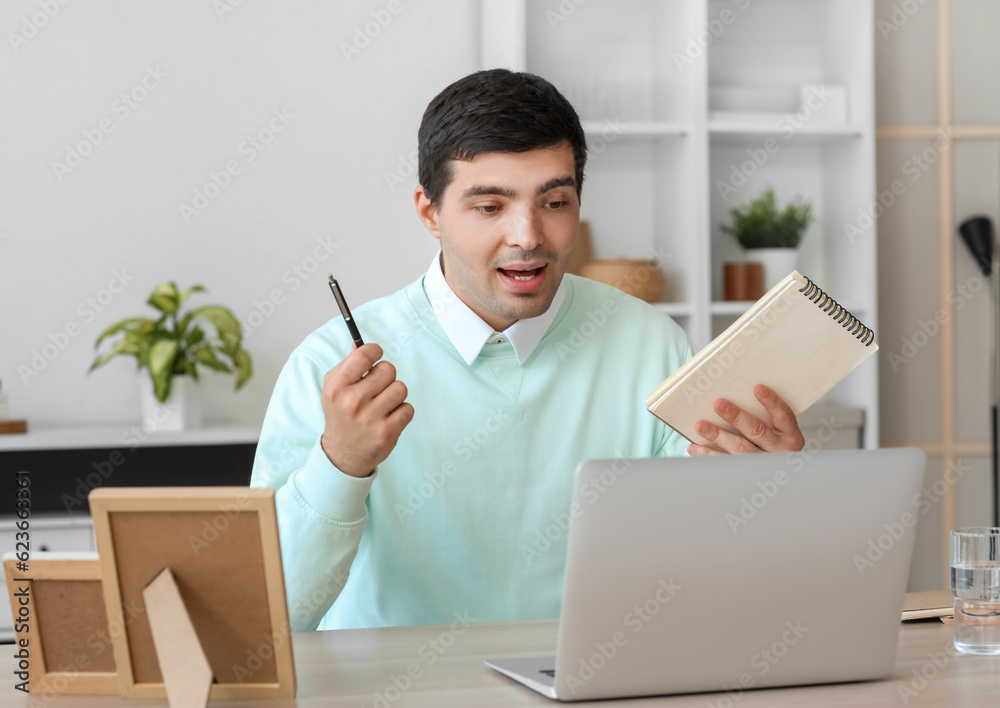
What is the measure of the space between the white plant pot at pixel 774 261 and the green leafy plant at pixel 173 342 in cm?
154

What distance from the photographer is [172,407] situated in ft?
8.38

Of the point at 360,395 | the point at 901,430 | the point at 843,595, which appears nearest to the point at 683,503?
the point at 843,595

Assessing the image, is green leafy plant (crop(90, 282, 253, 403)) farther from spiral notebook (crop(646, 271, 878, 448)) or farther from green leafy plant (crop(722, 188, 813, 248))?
spiral notebook (crop(646, 271, 878, 448))

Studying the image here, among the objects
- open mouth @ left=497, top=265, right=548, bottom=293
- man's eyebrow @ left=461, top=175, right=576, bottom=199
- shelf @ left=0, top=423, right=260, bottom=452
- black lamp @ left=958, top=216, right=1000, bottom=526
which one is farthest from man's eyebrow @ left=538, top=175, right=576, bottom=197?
black lamp @ left=958, top=216, right=1000, bottom=526

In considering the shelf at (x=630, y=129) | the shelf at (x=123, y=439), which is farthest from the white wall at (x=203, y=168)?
the shelf at (x=630, y=129)

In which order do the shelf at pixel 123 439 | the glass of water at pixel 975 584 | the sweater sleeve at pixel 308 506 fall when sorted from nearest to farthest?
the glass of water at pixel 975 584
the sweater sleeve at pixel 308 506
the shelf at pixel 123 439

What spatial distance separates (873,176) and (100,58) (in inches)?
90.1

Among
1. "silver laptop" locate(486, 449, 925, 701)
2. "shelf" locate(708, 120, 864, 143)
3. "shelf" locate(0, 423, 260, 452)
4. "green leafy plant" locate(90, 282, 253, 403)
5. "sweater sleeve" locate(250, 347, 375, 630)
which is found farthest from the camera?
"shelf" locate(708, 120, 864, 143)

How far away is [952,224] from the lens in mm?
3146

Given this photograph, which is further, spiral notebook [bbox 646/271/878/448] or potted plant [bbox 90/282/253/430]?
potted plant [bbox 90/282/253/430]

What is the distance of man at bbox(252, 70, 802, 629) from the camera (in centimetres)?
149

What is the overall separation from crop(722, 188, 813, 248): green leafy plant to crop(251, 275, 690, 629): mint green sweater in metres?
1.47

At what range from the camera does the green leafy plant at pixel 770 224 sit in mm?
2910

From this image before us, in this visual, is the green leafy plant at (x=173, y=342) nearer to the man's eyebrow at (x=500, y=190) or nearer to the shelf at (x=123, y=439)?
the shelf at (x=123, y=439)
